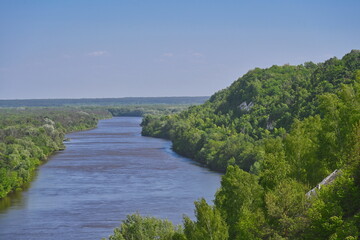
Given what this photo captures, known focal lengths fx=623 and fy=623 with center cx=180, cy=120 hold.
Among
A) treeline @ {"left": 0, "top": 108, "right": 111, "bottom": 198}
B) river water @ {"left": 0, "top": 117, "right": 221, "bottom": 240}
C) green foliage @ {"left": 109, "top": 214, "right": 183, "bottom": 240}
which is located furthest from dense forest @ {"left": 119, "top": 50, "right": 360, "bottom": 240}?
treeline @ {"left": 0, "top": 108, "right": 111, "bottom": 198}

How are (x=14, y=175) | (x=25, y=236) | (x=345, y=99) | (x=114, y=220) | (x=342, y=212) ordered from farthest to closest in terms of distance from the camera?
(x=14, y=175), (x=114, y=220), (x=25, y=236), (x=345, y=99), (x=342, y=212)

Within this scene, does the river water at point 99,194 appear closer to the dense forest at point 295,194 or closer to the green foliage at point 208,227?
the dense forest at point 295,194

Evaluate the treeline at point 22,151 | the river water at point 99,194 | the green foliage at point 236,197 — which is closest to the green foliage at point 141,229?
the green foliage at point 236,197

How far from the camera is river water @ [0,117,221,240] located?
36.6 metres

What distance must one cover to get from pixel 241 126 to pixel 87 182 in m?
32.3

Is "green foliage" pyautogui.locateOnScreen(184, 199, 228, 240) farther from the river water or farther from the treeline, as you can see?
the treeline

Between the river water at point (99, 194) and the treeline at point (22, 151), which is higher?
the treeline at point (22, 151)

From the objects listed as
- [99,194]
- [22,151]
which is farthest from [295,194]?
[22,151]

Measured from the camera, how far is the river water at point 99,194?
120 feet

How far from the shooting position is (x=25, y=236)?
34000 millimetres

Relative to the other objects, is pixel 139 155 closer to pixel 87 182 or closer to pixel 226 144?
pixel 226 144

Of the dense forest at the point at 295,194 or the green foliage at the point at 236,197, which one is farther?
the green foliage at the point at 236,197

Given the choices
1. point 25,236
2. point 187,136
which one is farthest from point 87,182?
point 187,136

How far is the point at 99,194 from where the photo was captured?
4756 centimetres
